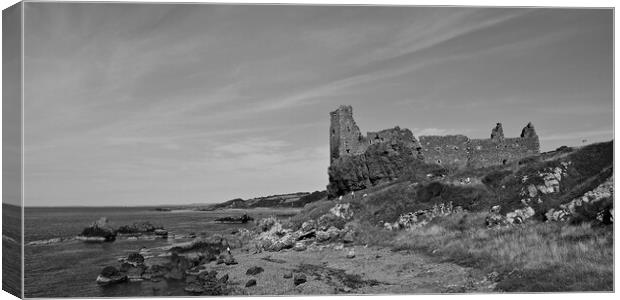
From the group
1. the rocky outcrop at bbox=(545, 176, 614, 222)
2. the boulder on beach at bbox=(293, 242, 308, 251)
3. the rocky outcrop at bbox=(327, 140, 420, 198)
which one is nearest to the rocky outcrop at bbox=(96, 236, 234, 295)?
the boulder on beach at bbox=(293, 242, 308, 251)

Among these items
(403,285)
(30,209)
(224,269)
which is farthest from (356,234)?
(30,209)

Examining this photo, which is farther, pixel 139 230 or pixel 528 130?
pixel 139 230

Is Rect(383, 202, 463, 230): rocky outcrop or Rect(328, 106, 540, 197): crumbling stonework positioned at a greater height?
Rect(328, 106, 540, 197): crumbling stonework

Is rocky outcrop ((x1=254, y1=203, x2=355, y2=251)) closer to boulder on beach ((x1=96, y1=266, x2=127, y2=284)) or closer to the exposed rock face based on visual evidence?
boulder on beach ((x1=96, y1=266, x2=127, y2=284))

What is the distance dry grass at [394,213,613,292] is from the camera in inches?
545

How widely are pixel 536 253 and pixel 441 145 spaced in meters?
20.6

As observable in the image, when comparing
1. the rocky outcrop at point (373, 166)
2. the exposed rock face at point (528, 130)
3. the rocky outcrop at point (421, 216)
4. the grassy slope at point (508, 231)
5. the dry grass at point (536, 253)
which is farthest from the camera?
the rocky outcrop at point (373, 166)

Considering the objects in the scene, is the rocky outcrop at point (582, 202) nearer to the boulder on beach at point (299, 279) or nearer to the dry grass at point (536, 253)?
the dry grass at point (536, 253)

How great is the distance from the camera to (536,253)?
15.5 meters

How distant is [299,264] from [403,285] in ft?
17.3

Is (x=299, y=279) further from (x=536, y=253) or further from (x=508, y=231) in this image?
(x=508, y=231)

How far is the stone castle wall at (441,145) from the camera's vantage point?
114 ft

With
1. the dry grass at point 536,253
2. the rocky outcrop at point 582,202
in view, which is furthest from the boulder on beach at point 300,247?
the rocky outcrop at point 582,202

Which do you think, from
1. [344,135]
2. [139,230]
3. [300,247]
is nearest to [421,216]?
[300,247]
